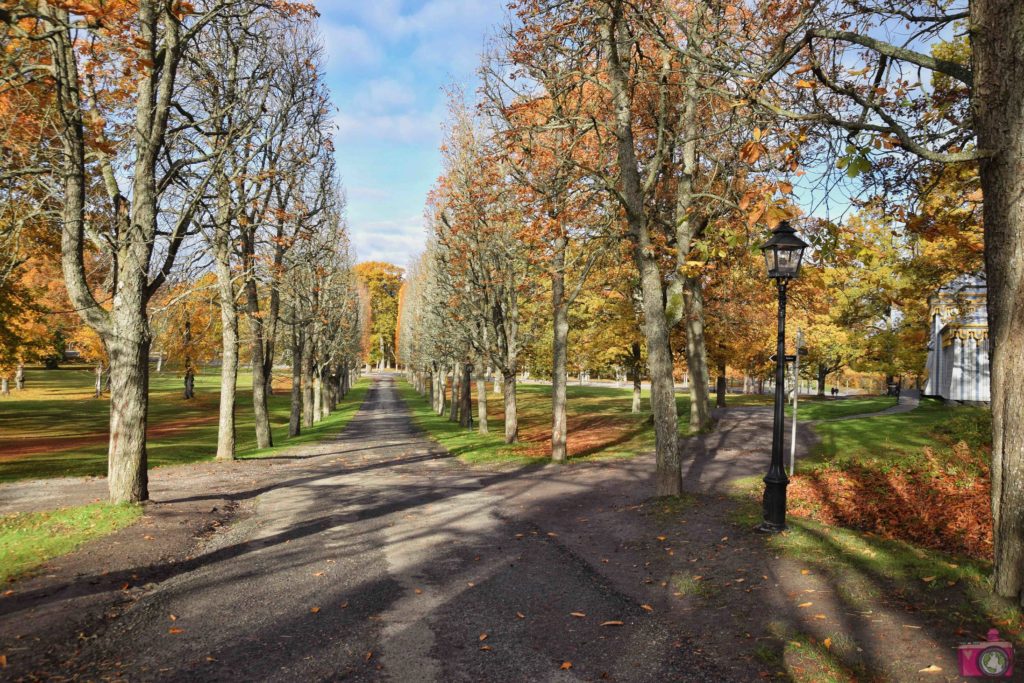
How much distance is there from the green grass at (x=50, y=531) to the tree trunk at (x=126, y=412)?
403mm

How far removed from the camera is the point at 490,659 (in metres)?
5.22

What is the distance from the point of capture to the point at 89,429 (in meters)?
32.2

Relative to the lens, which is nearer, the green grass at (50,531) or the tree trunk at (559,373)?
the green grass at (50,531)

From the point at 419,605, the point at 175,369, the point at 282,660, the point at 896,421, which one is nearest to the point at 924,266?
the point at 896,421

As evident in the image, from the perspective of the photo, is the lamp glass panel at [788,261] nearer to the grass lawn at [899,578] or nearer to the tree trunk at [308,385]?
the grass lawn at [899,578]

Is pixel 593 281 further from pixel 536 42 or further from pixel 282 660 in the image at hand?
pixel 282 660

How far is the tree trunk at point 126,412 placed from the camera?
10078 millimetres

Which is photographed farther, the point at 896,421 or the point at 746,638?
the point at 896,421

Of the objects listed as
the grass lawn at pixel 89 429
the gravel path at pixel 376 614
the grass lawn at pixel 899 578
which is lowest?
the grass lawn at pixel 89 429

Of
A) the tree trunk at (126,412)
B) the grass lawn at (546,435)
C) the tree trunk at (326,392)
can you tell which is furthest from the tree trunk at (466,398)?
the tree trunk at (126,412)

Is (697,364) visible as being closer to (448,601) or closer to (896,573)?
(896,573)

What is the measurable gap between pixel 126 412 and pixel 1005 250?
1173cm

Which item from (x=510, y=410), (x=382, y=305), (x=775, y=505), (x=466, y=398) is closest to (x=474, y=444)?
(x=510, y=410)

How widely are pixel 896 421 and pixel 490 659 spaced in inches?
811
